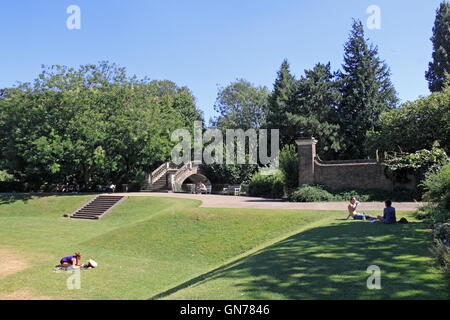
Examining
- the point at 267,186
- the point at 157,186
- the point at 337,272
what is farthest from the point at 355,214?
the point at 157,186

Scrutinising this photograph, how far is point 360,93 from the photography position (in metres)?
40.6

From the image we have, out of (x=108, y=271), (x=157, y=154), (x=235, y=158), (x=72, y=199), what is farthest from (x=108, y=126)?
(x=108, y=271)

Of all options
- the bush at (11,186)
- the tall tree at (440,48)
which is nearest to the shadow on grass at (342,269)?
the tall tree at (440,48)

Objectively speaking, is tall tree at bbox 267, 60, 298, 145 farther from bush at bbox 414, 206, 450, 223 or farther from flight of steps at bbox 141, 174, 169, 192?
bush at bbox 414, 206, 450, 223

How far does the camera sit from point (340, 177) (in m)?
24.6

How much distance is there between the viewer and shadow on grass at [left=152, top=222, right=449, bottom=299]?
20.8ft

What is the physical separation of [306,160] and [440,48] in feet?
90.7

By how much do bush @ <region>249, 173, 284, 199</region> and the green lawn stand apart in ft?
24.8

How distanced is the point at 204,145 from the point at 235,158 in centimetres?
645

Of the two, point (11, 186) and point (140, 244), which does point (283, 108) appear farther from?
point (11, 186)

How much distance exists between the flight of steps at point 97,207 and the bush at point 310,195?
43.4 ft

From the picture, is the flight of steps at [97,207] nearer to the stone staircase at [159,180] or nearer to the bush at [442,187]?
the stone staircase at [159,180]

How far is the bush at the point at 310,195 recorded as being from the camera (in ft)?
75.6
